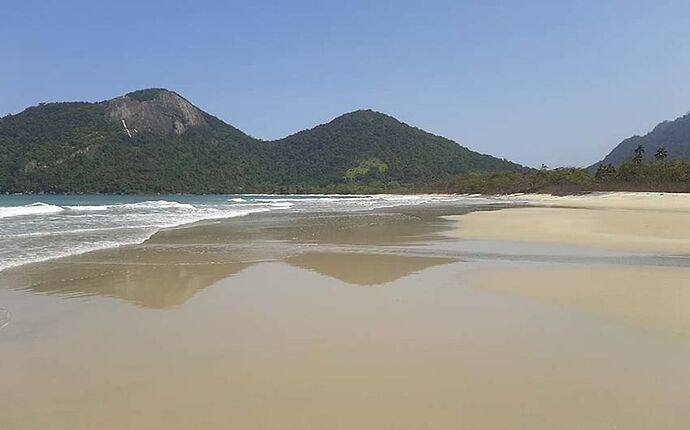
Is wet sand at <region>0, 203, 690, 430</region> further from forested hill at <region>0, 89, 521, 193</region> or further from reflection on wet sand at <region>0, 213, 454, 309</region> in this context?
forested hill at <region>0, 89, 521, 193</region>

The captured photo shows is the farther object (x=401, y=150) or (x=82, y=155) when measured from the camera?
(x=401, y=150)

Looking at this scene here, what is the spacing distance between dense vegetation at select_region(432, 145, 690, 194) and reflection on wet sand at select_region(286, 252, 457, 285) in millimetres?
59539

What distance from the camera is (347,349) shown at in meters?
5.09

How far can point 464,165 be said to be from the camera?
164000 mm

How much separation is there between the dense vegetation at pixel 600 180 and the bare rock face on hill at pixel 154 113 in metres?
83.9

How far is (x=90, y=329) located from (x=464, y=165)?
164141mm

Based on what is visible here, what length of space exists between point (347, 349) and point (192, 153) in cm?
15027

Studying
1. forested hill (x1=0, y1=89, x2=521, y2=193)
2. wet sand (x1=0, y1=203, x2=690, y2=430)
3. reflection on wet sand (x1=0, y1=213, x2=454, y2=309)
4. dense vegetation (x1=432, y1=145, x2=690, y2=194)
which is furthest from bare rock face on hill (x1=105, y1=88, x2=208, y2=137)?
wet sand (x1=0, y1=203, x2=690, y2=430)

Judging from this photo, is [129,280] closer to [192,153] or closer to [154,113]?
[192,153]

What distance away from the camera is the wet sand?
3643 millimetres

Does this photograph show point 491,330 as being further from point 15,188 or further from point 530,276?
point 15,188

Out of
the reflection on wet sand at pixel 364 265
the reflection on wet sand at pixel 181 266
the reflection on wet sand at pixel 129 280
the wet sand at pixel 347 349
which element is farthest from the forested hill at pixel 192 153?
the wet sand at pixel 347 349

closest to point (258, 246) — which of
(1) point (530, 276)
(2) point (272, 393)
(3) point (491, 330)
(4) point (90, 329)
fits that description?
(1) point (530, 276)

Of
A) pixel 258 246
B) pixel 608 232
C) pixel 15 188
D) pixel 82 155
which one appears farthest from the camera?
pixel 82 155
